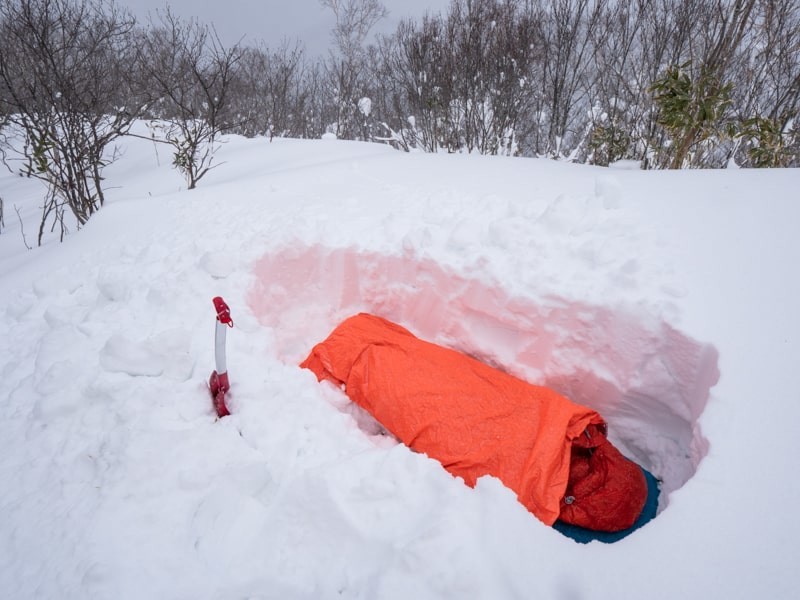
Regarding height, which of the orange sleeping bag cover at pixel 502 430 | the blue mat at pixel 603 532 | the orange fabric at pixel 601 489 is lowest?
the blue mat at pixel 603 532

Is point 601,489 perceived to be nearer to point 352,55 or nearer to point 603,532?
point 603,532

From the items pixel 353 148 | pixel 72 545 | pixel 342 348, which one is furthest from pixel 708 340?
pixel 353 148

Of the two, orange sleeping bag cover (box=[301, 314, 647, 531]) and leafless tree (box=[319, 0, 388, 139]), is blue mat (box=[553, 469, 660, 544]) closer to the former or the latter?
orange sleeping bag cover (box=[301, 314, 647, 531])

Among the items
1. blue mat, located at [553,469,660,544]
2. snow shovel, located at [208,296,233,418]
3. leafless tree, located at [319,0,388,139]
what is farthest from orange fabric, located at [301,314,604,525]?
leafless tree, located at [319,0,388,139]

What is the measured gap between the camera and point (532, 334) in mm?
2027

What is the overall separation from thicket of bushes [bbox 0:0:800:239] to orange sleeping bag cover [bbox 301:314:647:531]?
9.82ft

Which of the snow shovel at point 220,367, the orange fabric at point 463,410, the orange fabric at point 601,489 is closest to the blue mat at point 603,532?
the orange fabric at point 601,489

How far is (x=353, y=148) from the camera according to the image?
225 inches

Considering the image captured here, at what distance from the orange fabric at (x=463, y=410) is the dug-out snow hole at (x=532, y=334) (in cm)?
33

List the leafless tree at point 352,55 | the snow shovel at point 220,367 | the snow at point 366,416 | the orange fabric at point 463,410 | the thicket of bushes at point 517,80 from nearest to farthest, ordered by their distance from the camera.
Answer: the snow at point 366,416, the orange fabric at point 463,410, the snow shovel at point 220,367, the thicket of bushes at point 517,80, the leafless tree at point 352,55

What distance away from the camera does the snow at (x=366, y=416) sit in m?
1.06

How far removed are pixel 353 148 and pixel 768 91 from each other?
18.0 ft

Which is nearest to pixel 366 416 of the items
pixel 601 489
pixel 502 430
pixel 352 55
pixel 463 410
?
pixel 463 410

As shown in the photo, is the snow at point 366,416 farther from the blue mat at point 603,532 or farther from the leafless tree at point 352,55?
the leafless tree at point 352,55
